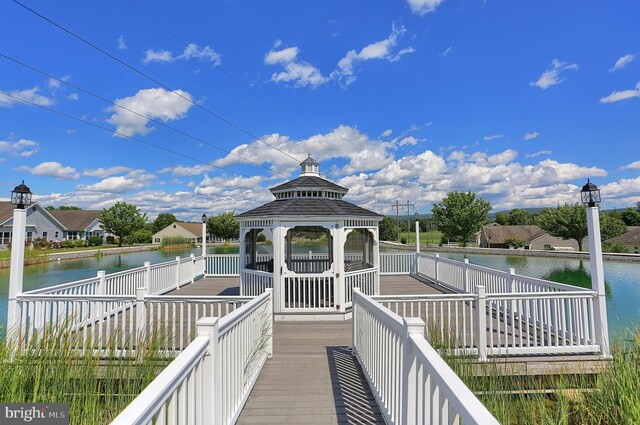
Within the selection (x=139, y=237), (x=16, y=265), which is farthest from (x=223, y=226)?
(x=16, y=265)

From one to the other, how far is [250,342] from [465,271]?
642cm

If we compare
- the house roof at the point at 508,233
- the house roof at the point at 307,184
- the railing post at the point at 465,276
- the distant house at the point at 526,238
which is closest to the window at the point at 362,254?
the house roof at the point at 307,184

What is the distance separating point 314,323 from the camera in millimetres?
6426

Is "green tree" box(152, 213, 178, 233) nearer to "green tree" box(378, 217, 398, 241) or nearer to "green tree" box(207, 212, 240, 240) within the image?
"green tree" box(207, 212, 240, 240)

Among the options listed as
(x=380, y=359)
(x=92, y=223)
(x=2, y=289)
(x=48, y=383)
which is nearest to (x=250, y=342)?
(x=380, y=359)

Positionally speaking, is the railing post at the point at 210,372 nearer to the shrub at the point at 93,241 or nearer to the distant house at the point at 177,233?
the shrub at the point at 93,241

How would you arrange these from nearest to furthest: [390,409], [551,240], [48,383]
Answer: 1. [48,383]
2. [390,409]
3. [551,240]

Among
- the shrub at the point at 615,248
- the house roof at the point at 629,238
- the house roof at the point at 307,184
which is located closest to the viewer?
the house roof at the point at 307,184

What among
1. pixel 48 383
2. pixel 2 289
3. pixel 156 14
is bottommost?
pixel 2 289

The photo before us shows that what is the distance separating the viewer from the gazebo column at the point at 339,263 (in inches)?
269

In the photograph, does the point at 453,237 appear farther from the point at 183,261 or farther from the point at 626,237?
the point at 183,261

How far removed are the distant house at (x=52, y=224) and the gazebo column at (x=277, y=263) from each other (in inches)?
1285

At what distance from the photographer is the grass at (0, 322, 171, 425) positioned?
2.26 m

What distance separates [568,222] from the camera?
100ft
